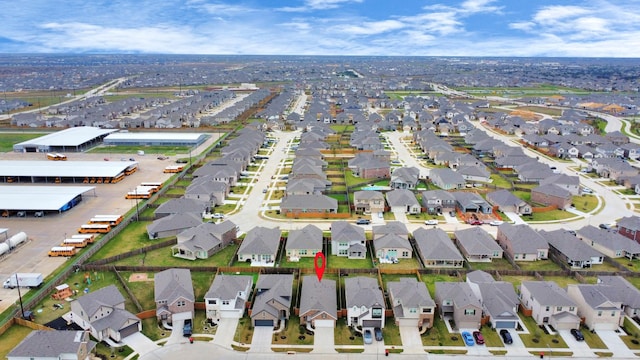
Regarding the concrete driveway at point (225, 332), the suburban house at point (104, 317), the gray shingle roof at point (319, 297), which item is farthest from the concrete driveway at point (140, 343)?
the gray shingle roof at point (319, 297)

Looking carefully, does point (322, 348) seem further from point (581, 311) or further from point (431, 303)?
point (581, 311)

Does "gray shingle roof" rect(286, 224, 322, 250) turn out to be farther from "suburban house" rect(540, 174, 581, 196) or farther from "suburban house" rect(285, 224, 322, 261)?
"suburban house" rect(540, 174, 581, 196)

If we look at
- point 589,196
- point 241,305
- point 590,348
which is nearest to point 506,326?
point 590,348

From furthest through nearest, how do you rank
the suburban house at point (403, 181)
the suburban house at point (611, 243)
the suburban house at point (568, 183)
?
the suburban house at point (403, 181) < the suburban house at point (568, 183) < the suburban house at point (611, 243)

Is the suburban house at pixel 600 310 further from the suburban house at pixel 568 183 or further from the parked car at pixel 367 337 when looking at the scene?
the suburban house at pixel 568 183

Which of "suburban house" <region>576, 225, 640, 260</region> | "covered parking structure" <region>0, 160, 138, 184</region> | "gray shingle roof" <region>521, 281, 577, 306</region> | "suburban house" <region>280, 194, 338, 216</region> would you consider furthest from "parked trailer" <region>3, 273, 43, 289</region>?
"suburban house" <region>576, 225, 640, 260</region>

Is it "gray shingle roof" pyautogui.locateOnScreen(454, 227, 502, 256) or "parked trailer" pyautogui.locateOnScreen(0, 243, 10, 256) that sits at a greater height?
"gray shingle roof" pyautogui.locateOnScreen(454, 227, 502, 256)

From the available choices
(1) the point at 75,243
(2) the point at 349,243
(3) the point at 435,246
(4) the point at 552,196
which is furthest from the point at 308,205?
(4) the point at 552,196
